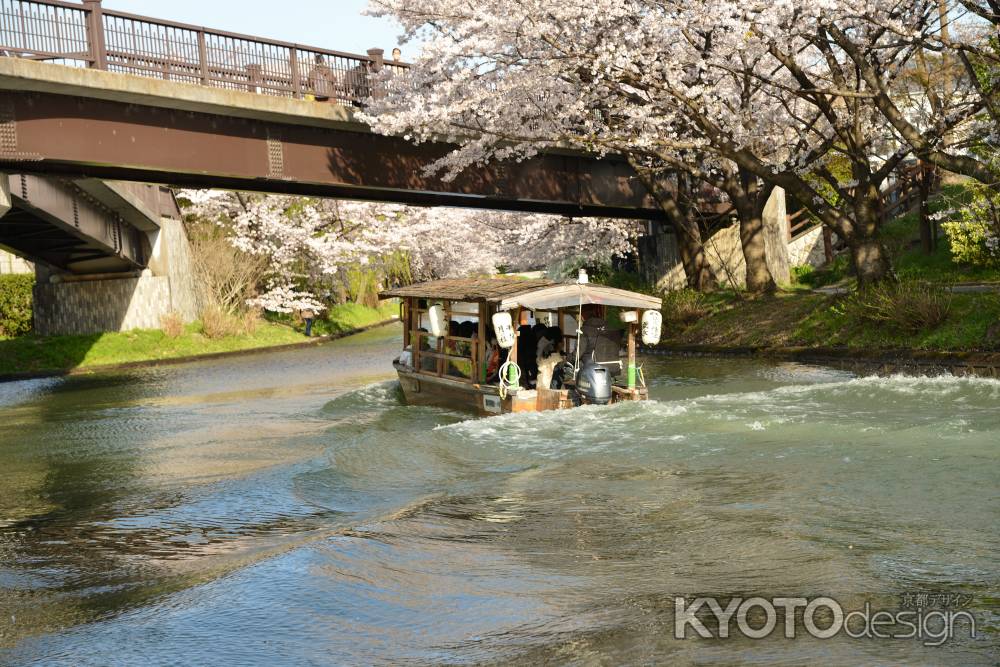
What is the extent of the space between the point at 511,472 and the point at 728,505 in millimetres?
3248

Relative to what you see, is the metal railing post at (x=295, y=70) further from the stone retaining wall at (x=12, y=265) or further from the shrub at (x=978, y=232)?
the stone retaining wall at (x=12, y=265)

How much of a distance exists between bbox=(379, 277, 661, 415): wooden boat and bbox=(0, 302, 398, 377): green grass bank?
48.0 feet

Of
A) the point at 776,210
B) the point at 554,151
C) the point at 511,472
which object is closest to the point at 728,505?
the point at 511,472

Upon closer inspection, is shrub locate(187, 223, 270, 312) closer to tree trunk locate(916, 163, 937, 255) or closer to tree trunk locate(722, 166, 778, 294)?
tree trunk locate(722, 166, 778, 294)

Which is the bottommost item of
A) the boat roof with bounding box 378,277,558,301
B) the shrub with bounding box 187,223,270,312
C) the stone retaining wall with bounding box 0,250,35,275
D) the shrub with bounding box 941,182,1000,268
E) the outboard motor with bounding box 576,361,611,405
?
the outboard motor with bounding box 576,361,611,405

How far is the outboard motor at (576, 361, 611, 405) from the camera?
55.1 ft

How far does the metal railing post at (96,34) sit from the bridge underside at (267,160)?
2.61 feet

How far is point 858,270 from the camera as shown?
24500 mm

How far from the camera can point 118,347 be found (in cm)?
3338

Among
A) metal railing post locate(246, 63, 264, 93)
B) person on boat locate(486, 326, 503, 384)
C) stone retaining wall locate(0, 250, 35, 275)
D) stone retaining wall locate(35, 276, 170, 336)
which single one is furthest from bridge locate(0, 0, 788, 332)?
stone retaining wall locate(0, 250, 35, 275)

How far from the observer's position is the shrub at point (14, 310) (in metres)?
37.7

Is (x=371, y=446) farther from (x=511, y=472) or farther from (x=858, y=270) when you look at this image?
(x=858, y=270)

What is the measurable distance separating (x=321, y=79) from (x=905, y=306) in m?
14.3

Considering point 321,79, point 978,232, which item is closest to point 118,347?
point 321,79
